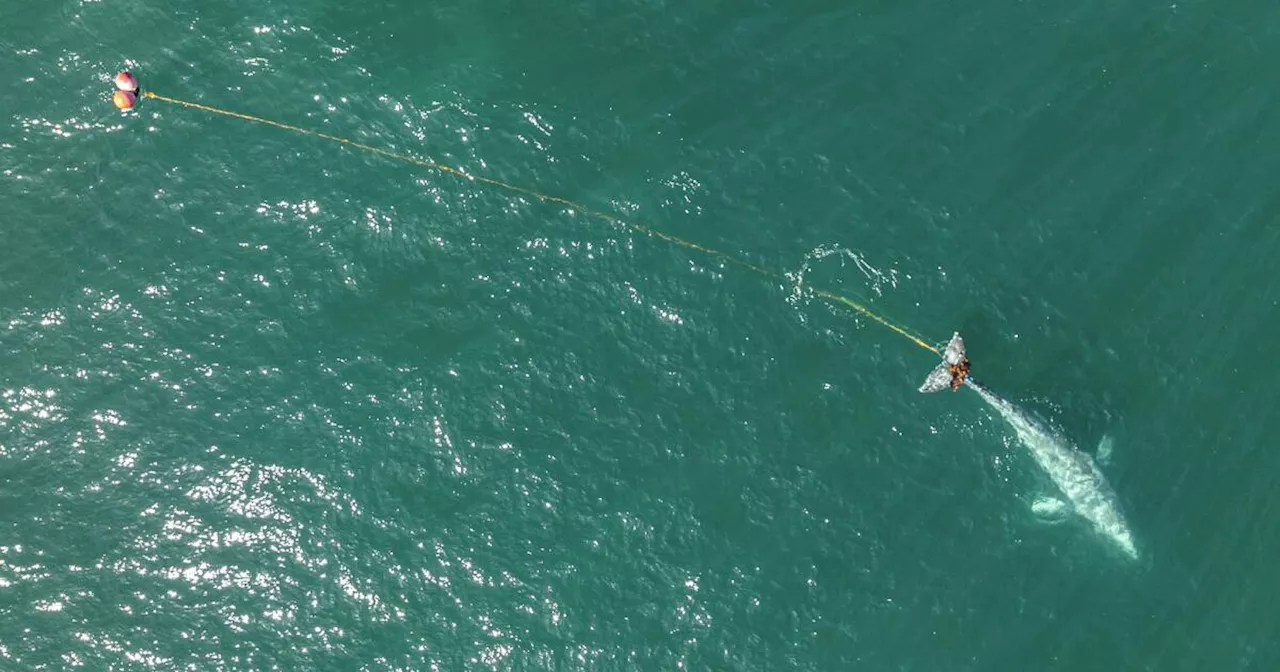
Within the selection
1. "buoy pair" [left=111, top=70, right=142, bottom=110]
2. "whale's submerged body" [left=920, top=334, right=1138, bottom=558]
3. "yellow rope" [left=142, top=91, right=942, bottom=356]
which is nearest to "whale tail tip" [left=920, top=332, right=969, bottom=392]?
"whale's submerged body" [left=920, top=334, right=1138, bottom=558]

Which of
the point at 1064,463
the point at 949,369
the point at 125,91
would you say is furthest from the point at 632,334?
the point at 125,91

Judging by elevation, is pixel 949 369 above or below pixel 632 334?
below

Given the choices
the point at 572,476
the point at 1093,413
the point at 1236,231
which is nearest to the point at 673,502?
the point at 572,476

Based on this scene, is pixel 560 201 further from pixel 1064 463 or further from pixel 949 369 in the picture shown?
pixel 1064 463

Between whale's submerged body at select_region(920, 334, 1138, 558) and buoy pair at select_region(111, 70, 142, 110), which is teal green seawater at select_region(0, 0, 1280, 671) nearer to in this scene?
whale's submerged body at select_region(920, 334, 1138, 558)

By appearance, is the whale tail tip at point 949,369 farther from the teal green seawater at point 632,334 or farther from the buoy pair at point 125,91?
the buoy pair at point 125,91

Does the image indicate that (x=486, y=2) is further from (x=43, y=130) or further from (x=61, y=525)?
(x=61, y=525)

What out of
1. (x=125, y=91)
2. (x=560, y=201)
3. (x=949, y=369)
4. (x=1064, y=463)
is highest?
(x=125, y=91)
